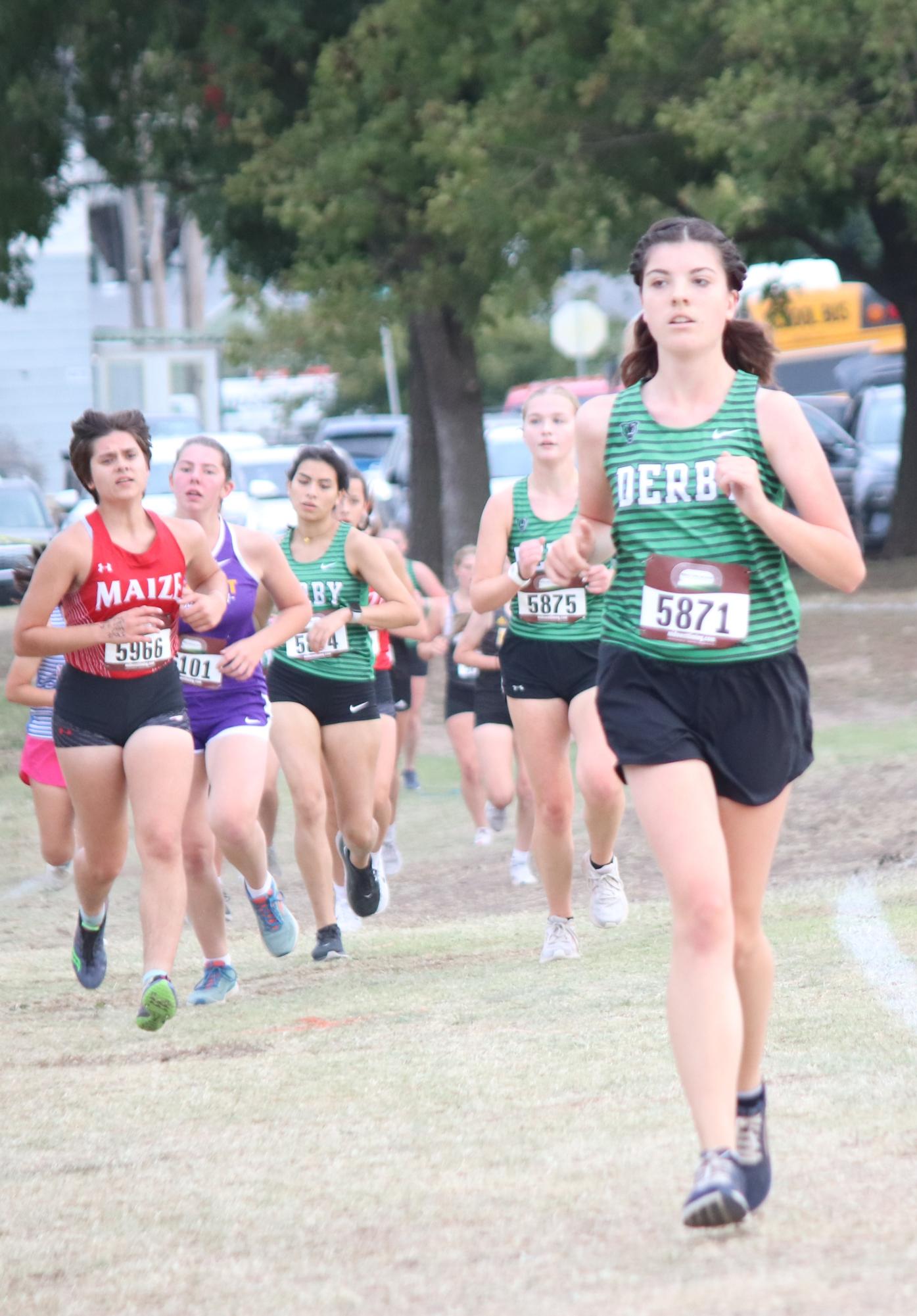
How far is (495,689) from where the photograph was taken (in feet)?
37.0

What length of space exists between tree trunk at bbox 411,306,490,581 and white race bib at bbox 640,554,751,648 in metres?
19.0

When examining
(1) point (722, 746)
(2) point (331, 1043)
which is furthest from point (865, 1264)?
(2) point (331, 1043)

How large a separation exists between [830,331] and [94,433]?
31.1 metres

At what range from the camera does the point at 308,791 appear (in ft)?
27.7

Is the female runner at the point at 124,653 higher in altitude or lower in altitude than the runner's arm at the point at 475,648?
higher

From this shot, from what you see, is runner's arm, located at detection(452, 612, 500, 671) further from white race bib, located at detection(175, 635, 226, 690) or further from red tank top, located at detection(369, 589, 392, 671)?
white race bib, located at detection(175, 635, 226, 690)

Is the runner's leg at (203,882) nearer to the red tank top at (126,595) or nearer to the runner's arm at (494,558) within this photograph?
the red tank top at (126,595)

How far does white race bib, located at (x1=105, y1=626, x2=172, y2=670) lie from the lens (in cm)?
668

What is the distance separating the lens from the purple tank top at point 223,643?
767cm

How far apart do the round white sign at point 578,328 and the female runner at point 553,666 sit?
27.4 metres

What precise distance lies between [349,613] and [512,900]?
2.95 metres

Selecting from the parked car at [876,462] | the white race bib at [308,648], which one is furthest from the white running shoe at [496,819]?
the parked car at [876,462]

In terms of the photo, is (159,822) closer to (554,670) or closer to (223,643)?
(223,643)

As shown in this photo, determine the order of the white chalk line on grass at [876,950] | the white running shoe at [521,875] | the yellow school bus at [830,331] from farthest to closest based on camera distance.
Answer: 1. the yellow school bus at [830,331]
2. the white running shoe at [521,875]
3. the white chalk line on grass at [876,950]
